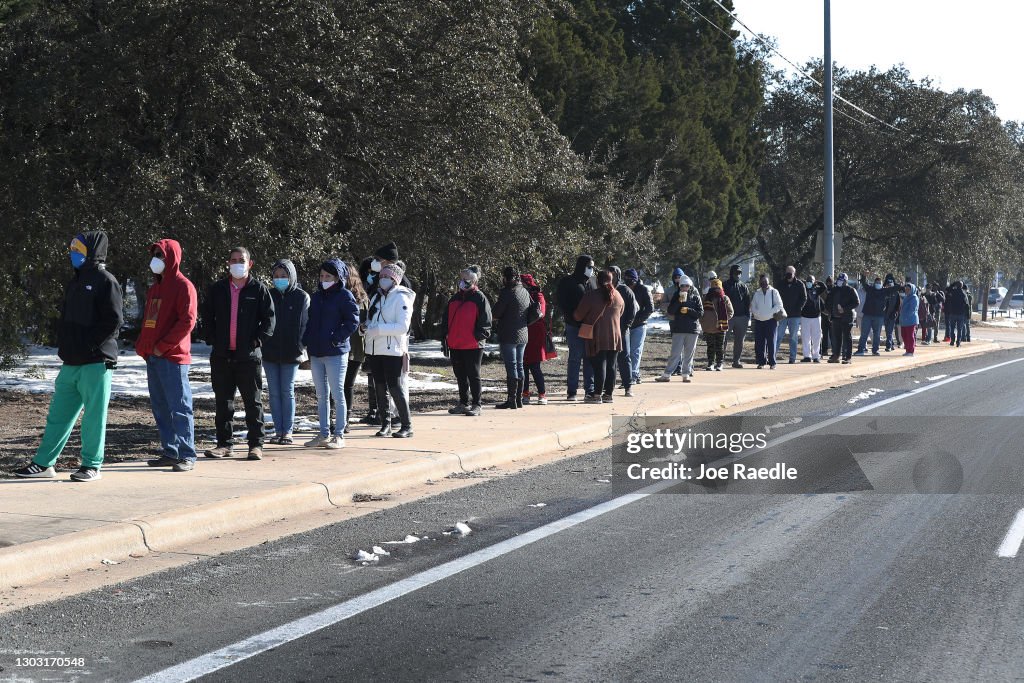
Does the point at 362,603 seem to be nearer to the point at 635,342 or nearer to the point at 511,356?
the point at 511,356

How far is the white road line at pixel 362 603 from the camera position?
5.22 metres

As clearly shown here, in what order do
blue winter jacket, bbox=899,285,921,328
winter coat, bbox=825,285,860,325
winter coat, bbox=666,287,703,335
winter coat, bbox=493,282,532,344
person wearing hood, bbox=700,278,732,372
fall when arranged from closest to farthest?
winter coat, bbox=493,282,532,344 < winter coat, bbox=666,287,703,335 < person wearing hood, bbox=700,278,732,372 < winter coat, bbox=825,285,860,325 < blue winter jacket, bbox=899,285,921,328

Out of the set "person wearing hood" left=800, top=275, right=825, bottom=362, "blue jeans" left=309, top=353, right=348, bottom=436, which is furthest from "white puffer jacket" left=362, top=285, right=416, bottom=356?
"person wearing hood" left=800, top=275, right=825, bottom=362

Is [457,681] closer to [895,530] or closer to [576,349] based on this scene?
[895,530]

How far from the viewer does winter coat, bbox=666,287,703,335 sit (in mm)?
19781

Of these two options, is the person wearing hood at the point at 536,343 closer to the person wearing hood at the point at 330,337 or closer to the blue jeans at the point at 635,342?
the blue jeans at the point at 635,342

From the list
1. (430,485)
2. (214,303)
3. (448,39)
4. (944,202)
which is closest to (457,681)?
(430,485)

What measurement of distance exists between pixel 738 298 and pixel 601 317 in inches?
301

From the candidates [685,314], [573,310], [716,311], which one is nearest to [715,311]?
[716,311]

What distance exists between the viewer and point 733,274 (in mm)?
23453

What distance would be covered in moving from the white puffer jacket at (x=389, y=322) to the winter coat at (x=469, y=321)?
1.83 meters

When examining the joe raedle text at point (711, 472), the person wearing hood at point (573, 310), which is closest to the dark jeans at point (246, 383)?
the joe raedle text at point (711, 472)

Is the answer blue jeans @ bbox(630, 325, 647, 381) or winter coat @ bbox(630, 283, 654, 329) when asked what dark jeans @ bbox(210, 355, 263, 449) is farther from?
blue jeans @ bbox(630, 325, 647, 381)

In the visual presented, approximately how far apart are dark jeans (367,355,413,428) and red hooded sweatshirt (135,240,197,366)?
8.54ft
